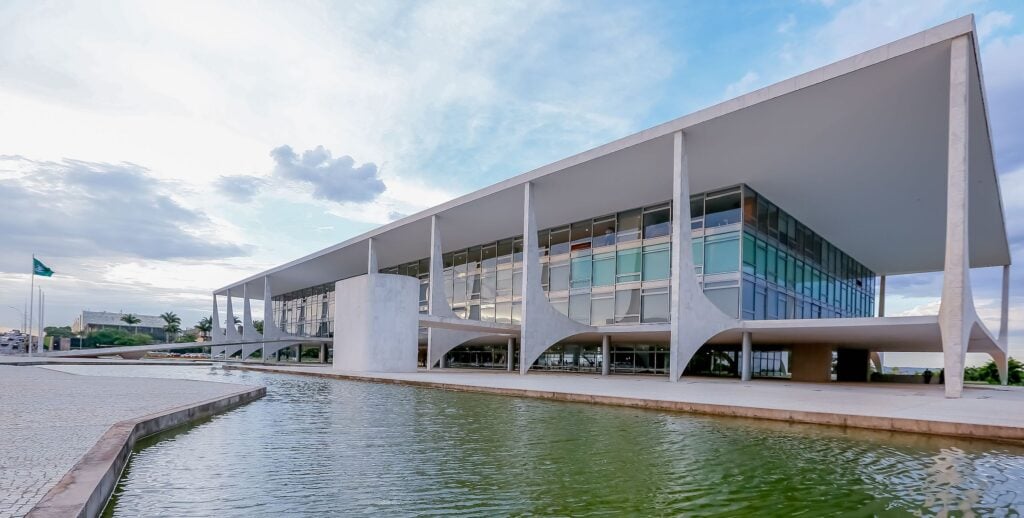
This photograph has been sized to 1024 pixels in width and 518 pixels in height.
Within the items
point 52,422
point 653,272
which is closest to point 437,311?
point 653,272

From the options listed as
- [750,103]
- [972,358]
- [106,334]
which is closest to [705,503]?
[750,103]

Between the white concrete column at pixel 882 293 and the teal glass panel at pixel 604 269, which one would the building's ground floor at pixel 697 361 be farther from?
the white concrete column at pixel 882 293

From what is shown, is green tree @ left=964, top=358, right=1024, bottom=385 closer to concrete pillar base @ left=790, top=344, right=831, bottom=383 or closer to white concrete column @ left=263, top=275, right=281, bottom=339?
concrete pillar base @ left=790, top=344, right=831, bottom=383

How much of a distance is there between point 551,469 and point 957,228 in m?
13.8

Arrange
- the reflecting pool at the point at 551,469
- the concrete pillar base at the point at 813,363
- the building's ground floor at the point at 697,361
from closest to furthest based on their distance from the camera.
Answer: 1. the reflecting pool at the point at 551,469
2. the concrete pillar base at the point at 813,363
3. the building's ground floor at the point at 697,361

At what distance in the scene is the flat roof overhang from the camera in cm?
1661

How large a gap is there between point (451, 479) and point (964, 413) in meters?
9.68

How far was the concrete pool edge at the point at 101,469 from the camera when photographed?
12.7ft

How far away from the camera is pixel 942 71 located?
52.8ft

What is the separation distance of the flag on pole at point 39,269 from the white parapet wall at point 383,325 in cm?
2500

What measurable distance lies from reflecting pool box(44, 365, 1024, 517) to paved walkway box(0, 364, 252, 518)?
0.53 m

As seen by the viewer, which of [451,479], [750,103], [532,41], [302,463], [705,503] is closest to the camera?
[705,503]

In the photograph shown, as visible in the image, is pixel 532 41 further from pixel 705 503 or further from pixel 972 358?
pixel 972 358

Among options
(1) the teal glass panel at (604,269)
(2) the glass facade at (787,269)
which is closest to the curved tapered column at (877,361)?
(2) the glass facade at (787,269)
